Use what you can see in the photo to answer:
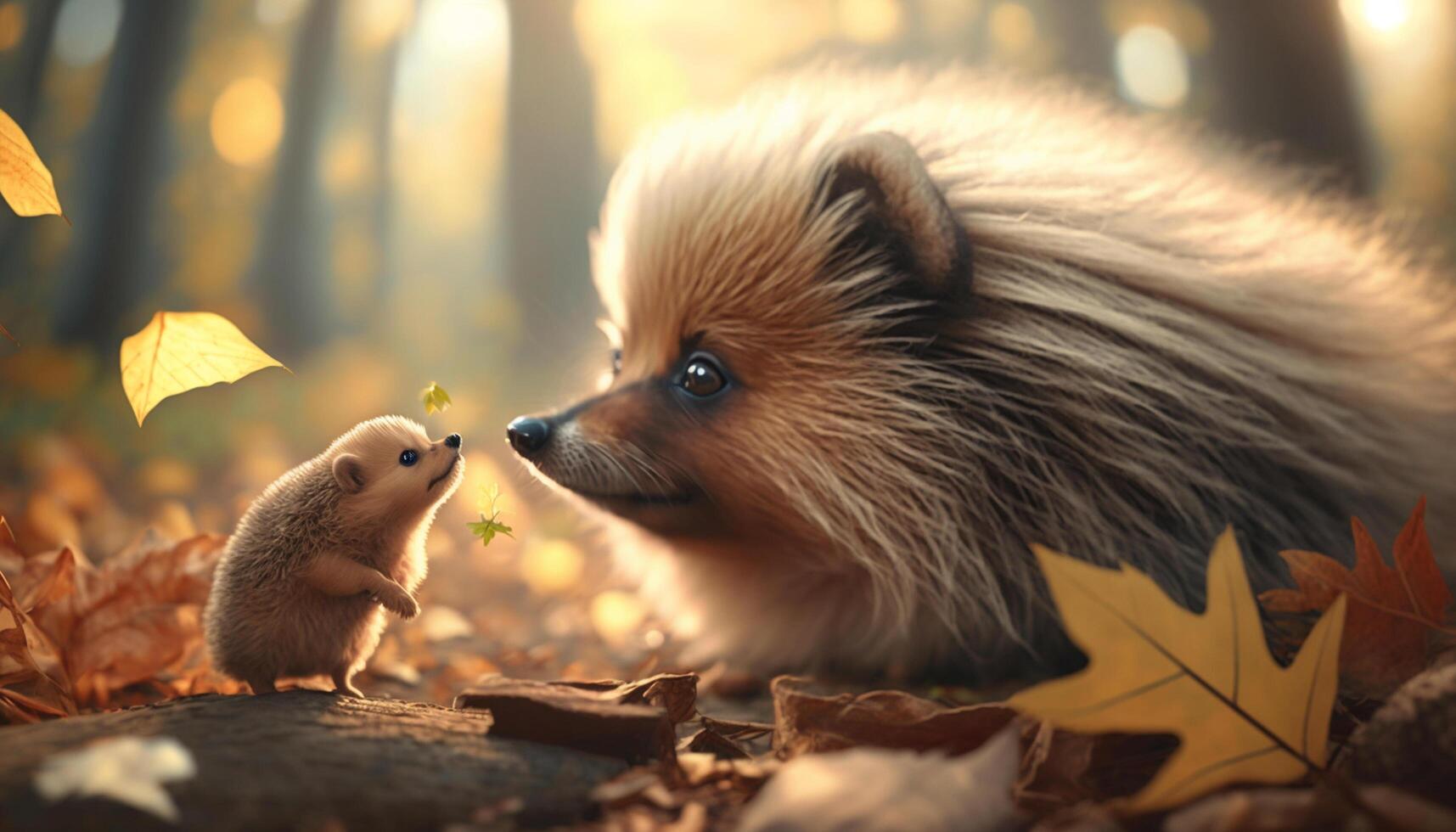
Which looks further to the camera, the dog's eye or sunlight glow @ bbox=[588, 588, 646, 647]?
sunlight glow @ bbox=[588, 588, 646, 647]

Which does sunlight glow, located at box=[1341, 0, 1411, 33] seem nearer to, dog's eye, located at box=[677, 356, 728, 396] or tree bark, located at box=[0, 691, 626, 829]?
dog's eye, located at box=[677, 356, 728, 396]

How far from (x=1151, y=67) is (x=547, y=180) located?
2142mm

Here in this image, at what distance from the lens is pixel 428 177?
3.53 m

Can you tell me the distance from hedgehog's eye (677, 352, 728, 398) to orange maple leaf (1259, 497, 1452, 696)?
0.86m

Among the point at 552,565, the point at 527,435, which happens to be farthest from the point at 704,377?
the point at 552,565

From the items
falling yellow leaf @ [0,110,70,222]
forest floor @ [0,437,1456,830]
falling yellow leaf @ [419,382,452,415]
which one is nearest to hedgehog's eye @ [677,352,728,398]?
forest floor @ [0,437,1456,830]

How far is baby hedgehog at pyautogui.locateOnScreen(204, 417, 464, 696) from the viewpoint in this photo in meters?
1.28

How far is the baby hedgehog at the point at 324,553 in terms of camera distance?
1.28 meters

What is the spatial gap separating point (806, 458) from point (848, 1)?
2.44 metres

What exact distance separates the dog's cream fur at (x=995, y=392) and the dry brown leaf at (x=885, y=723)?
48cm

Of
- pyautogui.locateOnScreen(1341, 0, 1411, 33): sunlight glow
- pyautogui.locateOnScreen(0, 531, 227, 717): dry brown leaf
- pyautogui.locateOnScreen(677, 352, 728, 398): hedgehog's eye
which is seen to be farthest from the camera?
pyautogui.locateOnScreen(1341, 0, 1411, 33): sunlight glow

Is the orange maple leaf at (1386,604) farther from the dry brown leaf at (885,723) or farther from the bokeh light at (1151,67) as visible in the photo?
the bokeh light at (1151,67)

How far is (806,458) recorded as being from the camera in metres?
1.71

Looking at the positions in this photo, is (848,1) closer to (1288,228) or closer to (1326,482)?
(1288,228)
